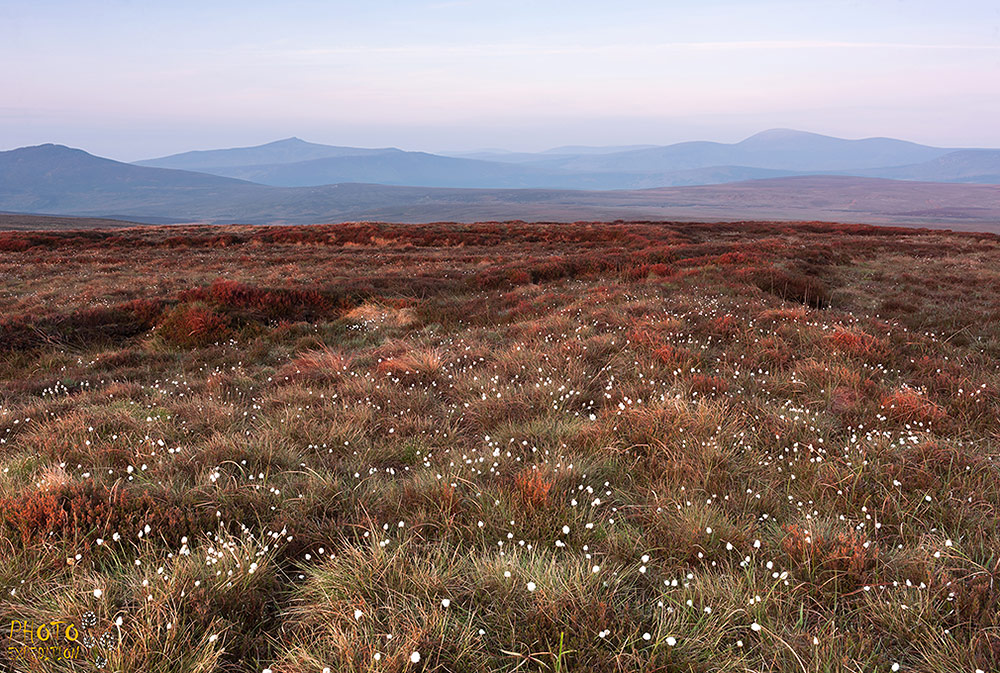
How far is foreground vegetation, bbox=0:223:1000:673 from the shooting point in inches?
95.2

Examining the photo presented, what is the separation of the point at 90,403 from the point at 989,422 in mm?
10082

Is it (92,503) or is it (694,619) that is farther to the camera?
(92,503)

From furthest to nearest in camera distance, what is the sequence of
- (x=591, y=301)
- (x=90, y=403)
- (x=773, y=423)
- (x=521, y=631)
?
1. (x=591, y=301)
2. (x=90, y=403)
3. (x=773, y=423)
4. (x=521, y=631)

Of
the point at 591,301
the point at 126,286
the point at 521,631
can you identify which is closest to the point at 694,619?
the point at 521,631

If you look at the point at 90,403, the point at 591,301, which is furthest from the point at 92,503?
the point at 591,301

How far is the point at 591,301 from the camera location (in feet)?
38.5

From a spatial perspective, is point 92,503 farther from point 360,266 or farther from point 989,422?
point 360,266

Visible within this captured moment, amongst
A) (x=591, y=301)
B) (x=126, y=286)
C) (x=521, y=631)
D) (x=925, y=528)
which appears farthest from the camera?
(x=126, y=286)

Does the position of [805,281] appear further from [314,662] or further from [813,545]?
[314,662]

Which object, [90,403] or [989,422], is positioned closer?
[989,422]

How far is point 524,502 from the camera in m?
3.52

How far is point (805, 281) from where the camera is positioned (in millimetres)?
14320

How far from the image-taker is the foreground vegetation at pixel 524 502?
2.42m

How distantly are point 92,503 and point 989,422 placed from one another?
25.8ft
